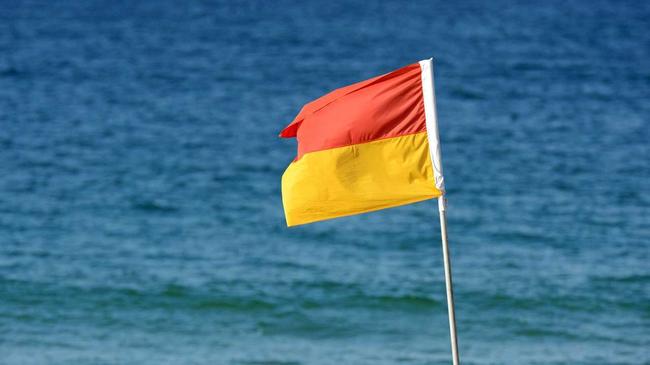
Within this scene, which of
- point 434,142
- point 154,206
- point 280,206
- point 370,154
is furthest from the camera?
point 280,206

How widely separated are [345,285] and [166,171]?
8.92 meters

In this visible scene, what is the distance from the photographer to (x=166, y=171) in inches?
1077

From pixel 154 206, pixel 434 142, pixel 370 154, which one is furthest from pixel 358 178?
pixel 154 206

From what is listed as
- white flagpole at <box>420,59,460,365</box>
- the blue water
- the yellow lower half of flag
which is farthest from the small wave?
white flagpole at <box>420,59,460,365</box>

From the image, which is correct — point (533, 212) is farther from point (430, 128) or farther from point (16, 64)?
point (16, 64)

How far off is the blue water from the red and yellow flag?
6.23 metres

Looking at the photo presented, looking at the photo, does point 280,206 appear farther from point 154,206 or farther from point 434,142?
point 434,142

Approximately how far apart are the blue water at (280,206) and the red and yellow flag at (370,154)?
20.4 ft

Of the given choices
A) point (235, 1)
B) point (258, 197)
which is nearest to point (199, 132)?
point (258, 197)

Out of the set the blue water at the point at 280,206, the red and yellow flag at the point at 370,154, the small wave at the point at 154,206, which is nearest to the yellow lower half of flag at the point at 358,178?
the red and yellow flag at the point at 370,154

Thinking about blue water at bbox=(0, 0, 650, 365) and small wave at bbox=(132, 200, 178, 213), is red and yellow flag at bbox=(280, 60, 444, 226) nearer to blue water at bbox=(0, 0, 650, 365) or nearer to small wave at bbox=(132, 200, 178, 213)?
blue water at bbox=(0, 0, 650, 365)

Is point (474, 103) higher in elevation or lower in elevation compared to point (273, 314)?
higher

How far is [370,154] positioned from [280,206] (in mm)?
14450

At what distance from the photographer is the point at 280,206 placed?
24.8 meters
